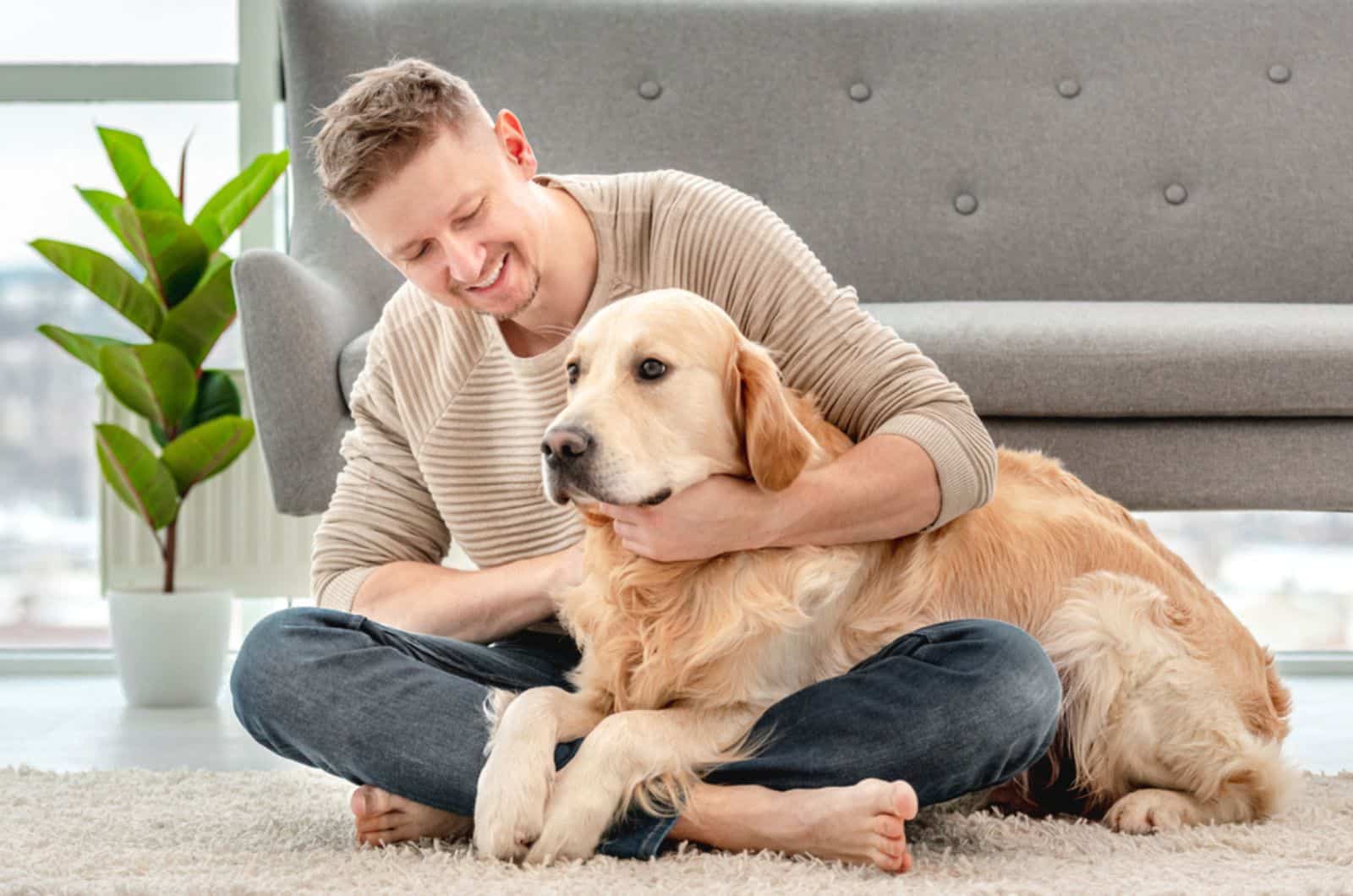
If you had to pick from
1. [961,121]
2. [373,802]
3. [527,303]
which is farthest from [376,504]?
[961,121]

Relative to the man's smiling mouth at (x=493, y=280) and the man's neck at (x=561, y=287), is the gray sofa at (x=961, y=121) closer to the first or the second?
the man's neck at (x=561, y=287)

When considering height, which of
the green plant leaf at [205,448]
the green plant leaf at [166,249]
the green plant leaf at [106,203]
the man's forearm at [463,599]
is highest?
Answer: the green plant leaf at [106,203]

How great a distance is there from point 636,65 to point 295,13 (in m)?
0.81

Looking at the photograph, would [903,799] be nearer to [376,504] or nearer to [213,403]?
[376,504]

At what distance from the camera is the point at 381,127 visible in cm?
160

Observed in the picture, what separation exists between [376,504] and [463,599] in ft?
0.76

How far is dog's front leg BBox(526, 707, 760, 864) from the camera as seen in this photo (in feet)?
4.56

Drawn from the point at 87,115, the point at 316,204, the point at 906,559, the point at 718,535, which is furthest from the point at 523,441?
the point at 87,115

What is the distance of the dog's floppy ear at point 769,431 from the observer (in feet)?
4.87

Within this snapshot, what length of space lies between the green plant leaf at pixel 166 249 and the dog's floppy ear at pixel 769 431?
201cm

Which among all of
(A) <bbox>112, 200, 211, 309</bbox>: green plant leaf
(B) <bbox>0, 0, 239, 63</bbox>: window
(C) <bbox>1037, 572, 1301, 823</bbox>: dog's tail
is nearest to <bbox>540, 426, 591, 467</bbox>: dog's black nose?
(C) <bbox>1037, 572, 1301, 823</bbox>: dog's tail

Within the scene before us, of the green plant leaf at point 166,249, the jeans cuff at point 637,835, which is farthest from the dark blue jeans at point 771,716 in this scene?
the green plant leaf at point 166,249

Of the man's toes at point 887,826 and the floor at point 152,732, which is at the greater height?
the man's toes at point 887,826

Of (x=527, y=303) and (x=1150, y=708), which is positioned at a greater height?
(x=527, y=303)
